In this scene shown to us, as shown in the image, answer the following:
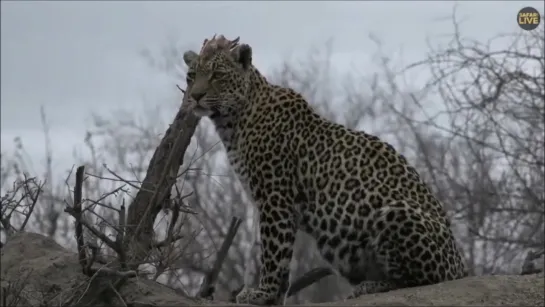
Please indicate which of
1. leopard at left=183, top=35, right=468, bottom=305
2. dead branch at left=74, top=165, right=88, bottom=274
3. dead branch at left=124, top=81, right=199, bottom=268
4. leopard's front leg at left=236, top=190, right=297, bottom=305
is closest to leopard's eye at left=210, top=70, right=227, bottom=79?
leopard at left=183, top=35, right=468, bottom=305

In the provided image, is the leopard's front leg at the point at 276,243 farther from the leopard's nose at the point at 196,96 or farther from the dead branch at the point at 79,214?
the dead branch at the point at 79,214

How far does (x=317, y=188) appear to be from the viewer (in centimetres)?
985

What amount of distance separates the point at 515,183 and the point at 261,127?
10.2 metres

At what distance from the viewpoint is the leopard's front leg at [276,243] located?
32.0 feet

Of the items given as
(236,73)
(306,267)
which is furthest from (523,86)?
(306,267)

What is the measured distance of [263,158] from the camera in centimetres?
995

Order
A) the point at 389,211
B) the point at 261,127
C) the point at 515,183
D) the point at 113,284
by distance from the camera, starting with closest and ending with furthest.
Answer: the point at 113,284 < the point at 389,211 < the point at 261,127 < the point at 515,183

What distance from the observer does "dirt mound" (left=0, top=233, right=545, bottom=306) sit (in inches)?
340

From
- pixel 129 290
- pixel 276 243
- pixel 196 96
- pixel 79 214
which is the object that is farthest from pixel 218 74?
pixel 79 214

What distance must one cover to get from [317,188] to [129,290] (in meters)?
1.99

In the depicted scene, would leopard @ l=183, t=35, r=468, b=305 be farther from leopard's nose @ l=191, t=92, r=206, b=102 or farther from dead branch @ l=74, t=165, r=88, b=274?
dead branch @ l=74, t=165, r=88, b=274

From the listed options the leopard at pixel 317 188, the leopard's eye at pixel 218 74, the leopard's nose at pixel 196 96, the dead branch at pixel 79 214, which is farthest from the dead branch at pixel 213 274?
the dead branch at pixel 79 214

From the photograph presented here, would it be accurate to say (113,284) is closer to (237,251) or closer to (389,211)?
(389,211)

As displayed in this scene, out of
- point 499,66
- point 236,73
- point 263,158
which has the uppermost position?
point 499,66
